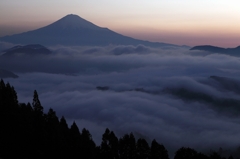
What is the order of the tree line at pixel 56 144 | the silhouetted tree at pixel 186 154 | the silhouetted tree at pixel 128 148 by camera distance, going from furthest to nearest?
1. the silhouetted tree at pixel 128 148
2. the tree line at pixel 56 144
3. the silhouetted tree at pixel 186 154

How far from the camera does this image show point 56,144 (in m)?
22.1

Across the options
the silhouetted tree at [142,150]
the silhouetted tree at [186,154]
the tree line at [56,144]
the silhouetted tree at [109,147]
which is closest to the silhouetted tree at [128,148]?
the tree line at [56,144]

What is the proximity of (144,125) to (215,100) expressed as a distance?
4451cm

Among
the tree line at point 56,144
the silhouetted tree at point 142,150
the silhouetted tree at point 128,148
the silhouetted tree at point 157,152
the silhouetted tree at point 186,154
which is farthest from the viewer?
the silhouetted tree at point 128,148

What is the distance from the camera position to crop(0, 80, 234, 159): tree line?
69.6 ft

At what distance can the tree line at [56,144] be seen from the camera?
21.2 m

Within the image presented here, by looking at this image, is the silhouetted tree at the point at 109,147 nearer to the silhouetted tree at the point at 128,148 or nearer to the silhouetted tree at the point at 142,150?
the silhouetted tree at the point at 128,148

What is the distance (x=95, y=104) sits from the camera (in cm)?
9975

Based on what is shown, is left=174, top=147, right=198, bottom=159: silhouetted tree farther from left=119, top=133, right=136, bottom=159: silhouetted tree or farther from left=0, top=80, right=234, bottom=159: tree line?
left=119, top=133, right=136, bottom=159: silhouetted tree

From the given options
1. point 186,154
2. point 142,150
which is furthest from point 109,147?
point 186,154

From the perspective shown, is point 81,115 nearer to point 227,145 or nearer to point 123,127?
point 123,127

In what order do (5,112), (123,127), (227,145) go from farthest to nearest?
(123,127) → (227,145) → (5,112)

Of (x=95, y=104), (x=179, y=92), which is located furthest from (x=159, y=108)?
(x=179, y=92)

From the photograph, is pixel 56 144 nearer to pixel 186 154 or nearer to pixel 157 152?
pixel 157 152
